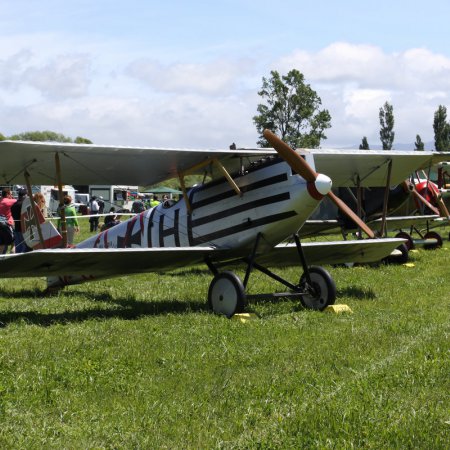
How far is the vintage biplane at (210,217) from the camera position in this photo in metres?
8.70

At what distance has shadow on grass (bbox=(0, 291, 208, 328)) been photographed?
8.40 meters

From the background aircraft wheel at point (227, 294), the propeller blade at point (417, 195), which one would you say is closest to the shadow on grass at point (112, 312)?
the background aircraft wheel at point (227, 294)

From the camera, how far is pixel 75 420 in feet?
14.9

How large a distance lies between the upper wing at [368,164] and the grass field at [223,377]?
3033mm

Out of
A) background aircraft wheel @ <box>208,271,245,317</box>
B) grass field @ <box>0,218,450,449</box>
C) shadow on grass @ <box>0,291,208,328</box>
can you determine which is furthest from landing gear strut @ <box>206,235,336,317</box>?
shadow on grass @ <box>0,291,208,328</box>

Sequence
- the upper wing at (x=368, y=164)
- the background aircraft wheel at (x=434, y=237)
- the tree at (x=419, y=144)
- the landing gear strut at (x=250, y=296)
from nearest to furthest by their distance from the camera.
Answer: the landing gear strut at (x=250, y=296), the upper wing at (x=368, y=164), the background aircraft wheel at (x=434, y=237), the tree at (x=419, y=144)

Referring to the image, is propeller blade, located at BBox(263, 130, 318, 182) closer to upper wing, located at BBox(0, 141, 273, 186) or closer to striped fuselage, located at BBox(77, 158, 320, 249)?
striped fuselage, located at BBox(77, 158, 320, 249)

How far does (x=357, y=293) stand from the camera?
1082 cm

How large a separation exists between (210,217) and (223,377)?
443 centimetres

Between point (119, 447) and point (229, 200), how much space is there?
19.1 ft

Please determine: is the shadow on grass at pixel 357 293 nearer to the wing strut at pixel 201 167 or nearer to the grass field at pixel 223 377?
the grass field at pixel 223 377

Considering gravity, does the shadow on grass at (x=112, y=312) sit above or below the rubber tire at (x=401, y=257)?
above

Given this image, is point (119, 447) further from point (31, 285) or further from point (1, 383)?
point (31, 285)

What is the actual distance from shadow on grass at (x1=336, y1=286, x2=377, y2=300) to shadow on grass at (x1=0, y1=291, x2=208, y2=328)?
7.66 feet
